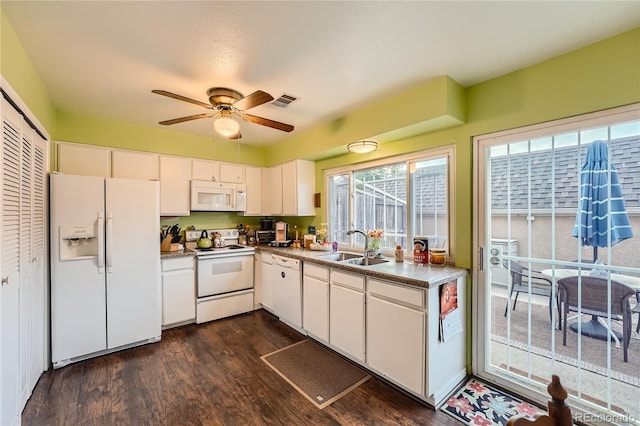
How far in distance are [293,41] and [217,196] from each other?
105 inches

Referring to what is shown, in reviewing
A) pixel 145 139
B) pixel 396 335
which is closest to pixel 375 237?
pixel 396 335

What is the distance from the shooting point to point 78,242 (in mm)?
2596

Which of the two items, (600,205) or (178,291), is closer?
(600,205)

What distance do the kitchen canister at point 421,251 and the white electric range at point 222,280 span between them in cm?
224

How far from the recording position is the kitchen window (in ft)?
8.51

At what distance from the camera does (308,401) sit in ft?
6.53

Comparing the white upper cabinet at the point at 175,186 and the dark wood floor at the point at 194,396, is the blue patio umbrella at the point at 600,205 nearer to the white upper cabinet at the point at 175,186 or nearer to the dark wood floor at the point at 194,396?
the dark wood floor at the point at 194,396

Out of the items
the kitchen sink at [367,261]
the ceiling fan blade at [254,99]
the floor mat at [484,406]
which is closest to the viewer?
the floor mat at [484,406]

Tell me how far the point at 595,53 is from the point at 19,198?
388 cm

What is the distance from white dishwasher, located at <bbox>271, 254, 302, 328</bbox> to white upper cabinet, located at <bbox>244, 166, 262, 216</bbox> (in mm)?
1050

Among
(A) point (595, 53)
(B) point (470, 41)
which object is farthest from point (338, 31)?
(A) point (595, 53)

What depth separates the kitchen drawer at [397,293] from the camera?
1.94 m

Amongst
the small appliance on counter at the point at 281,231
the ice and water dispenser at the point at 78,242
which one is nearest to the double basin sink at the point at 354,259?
the small appliance on counter at the point at 281,231

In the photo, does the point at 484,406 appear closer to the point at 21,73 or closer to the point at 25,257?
the point at 25,257
